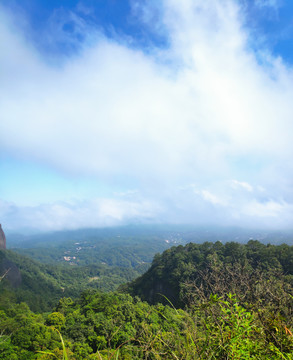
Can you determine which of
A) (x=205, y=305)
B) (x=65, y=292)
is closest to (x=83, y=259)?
(x=65, y=292)

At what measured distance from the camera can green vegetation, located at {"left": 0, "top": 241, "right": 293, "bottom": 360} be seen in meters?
2.02

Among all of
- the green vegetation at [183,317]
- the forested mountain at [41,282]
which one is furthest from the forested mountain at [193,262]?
the forested mountain at [41,282]

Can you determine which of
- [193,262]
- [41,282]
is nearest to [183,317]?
[193,262]

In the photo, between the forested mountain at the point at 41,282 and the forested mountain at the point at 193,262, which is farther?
the forested mountain at the point at 41,282

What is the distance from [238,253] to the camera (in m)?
37.1

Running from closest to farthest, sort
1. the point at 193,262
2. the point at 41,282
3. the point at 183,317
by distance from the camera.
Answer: the point at 183,317 → the point at 193,262 → the point at 41,282

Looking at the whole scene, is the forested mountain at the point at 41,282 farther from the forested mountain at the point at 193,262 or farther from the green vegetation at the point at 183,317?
the forested mountain at the point at 193,262

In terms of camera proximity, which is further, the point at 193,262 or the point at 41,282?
the point at 41,282

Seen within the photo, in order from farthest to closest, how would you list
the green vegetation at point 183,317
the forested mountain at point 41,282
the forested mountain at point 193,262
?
the forested mountain at point 41,282 < the forested mountain at point 193,262 < the green vegetation at point 183,317

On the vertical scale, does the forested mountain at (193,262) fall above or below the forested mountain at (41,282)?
above

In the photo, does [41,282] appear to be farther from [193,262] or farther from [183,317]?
[183,317]

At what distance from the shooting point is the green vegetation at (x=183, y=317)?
6.63ft

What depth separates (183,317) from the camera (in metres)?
2.72

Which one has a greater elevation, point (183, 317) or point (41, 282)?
point (183, 317)
